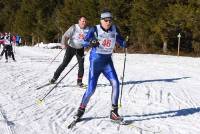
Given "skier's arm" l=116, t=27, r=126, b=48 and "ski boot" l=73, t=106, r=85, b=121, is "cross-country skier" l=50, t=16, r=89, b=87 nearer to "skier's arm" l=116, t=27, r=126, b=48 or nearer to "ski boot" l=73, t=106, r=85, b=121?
"skier's arm" l=116, t=27, r=126, b=48

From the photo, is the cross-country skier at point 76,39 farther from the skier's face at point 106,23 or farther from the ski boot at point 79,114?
the ski boot at point 79,114

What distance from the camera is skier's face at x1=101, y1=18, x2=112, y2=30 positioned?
8438 mm

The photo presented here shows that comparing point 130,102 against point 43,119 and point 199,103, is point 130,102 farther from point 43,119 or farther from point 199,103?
point 43,119

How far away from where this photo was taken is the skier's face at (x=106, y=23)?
8438 mm

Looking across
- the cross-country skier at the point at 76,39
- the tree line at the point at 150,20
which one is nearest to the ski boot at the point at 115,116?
the cross-country skier at the point at 76,39

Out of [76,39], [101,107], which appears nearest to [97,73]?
[101,107]

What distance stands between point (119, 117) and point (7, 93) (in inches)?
178

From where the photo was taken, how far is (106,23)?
848 cm

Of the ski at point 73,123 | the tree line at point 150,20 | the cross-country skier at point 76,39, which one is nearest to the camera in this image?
the ski at point 73,123

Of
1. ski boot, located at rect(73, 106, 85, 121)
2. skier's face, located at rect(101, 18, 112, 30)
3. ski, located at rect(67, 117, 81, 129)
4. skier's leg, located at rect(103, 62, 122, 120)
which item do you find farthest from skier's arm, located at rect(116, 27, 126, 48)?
ski, located at rect(67, 117, 81, 129)

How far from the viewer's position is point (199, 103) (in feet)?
36.9

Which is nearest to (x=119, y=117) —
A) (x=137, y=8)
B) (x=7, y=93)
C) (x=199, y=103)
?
(x=199, y=103)

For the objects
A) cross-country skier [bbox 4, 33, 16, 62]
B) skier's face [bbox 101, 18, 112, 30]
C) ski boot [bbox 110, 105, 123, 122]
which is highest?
skier's face [bbox 101, 18, 112, 30]

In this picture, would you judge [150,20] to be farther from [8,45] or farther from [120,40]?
[120,40]
